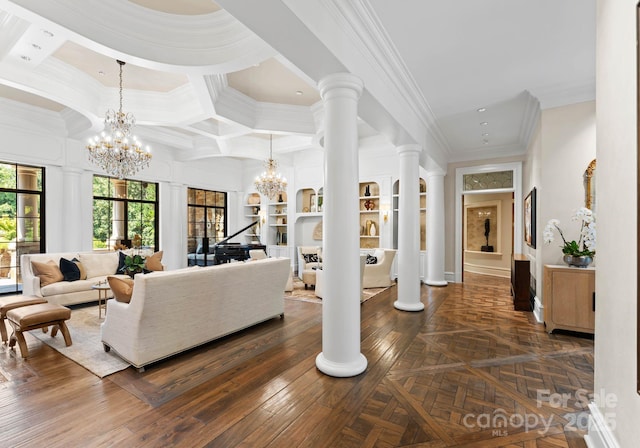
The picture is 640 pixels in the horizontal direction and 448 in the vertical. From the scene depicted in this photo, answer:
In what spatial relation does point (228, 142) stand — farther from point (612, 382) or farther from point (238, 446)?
point (612, 382)

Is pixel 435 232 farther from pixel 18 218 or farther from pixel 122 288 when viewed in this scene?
pixel 18 218

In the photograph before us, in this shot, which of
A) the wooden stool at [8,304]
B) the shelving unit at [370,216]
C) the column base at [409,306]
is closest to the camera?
the wooden stool at [8,304]

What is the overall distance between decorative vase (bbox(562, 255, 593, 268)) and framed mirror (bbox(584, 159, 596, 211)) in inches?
25.9

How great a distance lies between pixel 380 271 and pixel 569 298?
3390 millimetres

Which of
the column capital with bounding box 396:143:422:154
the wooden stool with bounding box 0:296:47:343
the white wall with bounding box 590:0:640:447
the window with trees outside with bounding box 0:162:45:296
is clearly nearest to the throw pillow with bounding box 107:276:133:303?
the wooden stool with bounding box 0:296:47:343

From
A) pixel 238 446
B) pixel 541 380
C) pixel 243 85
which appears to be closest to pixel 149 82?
pixel 243 85

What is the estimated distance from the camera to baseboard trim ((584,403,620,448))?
5.13 feet

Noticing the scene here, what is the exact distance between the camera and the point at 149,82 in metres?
4.79

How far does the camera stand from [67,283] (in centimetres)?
484

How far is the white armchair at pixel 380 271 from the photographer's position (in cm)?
657

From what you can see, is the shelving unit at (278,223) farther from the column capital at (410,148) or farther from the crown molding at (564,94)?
the crown molding at (564,94)

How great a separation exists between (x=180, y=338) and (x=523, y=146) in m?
7.02

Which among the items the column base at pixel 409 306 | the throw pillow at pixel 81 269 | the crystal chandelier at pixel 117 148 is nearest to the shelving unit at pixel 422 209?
the column base at pixel 409 306

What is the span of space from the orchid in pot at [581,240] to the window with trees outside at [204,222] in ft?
25.4
